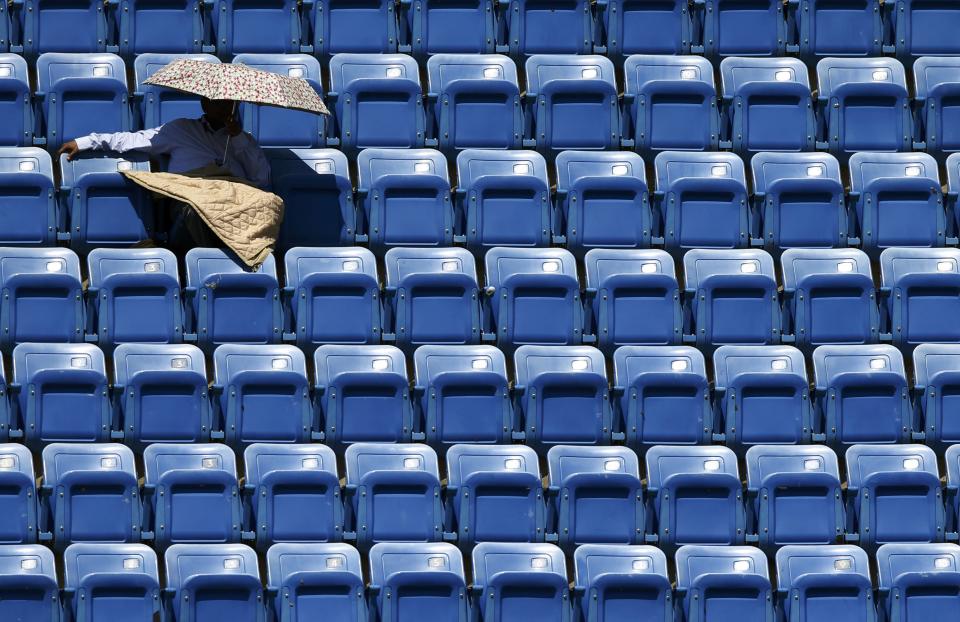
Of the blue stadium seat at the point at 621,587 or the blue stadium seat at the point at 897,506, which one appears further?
the blue stadium seat at the point at 897,506

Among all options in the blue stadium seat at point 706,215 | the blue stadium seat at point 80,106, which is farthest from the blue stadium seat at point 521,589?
the blue stadium seat at point 80,106

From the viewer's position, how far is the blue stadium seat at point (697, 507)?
6910 millimetres

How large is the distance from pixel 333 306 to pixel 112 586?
1.48 m

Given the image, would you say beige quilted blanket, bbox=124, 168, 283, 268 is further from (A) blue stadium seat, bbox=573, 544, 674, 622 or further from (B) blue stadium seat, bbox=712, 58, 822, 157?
(B) blue stadium seat, bbox=712, 58, 822, 157

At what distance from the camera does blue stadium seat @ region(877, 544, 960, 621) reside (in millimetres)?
6730

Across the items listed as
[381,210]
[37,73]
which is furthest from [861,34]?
[37,73]

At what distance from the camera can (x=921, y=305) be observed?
7555 millimetres

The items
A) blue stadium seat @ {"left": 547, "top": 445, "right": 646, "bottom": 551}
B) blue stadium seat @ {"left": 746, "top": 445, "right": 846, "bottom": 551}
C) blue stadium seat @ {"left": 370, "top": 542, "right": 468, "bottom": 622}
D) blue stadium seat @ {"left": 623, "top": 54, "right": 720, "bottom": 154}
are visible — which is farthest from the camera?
blue stadium seat @ {"left": 623, "top": 54, "right": 720, "bottom": 154}

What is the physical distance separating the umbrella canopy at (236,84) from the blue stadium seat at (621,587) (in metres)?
2.05

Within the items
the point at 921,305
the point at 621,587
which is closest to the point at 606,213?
the point at 921,305

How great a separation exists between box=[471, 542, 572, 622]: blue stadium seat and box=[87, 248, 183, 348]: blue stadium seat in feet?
5.11

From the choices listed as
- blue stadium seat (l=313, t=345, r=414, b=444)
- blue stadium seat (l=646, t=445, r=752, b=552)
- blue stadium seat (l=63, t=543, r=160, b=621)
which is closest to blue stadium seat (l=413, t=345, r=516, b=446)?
blue stadium seat (l=313, t=345, r=414, b=444)

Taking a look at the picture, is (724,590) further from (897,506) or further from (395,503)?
(395,503)

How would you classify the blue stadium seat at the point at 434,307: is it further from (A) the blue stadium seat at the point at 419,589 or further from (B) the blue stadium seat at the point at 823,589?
(B) the blue stadium seat at the point at 823,589
